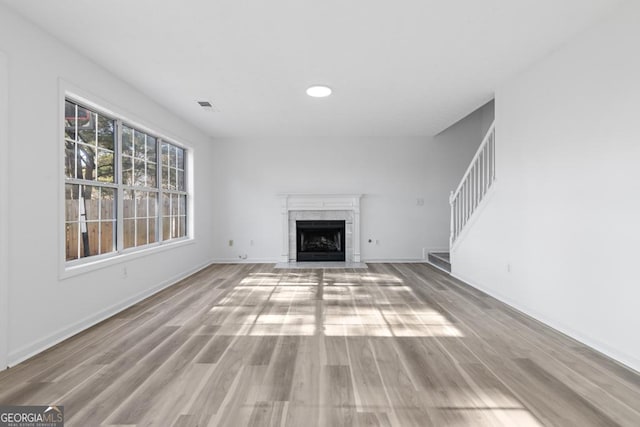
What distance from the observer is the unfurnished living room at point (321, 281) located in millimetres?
2035

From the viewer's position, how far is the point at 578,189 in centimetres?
285

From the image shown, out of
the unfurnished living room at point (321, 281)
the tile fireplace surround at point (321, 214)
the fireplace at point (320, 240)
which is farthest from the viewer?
the fireplace at point (320, 240)

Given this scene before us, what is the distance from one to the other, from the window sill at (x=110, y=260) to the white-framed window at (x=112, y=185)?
7 centimetres

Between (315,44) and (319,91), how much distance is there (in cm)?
111

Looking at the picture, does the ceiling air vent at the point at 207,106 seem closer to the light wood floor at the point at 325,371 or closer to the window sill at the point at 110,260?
the window sill at the point at 110,260

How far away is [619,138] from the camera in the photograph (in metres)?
2.46

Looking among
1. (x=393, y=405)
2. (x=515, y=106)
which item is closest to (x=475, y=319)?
(x=393, y=405)

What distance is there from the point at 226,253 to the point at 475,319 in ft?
16.2

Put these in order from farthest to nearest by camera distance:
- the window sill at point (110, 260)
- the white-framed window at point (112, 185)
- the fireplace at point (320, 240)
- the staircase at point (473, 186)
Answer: the fireplace at point (320, 240)
the staircase at point (473, 186)
the white-framed window at point (112, 185)
the window sill at point (110, 260)

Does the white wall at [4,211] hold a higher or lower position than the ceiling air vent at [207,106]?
lower

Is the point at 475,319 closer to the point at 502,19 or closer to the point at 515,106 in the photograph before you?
the point at 515,106

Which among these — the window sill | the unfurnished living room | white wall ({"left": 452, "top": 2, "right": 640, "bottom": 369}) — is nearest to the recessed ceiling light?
the unfurnished living room

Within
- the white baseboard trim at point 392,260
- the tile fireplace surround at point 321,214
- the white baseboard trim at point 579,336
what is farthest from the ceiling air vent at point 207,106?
the white baseboard trim at point 579,336

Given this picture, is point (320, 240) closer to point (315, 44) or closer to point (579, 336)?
point (315, 44)
